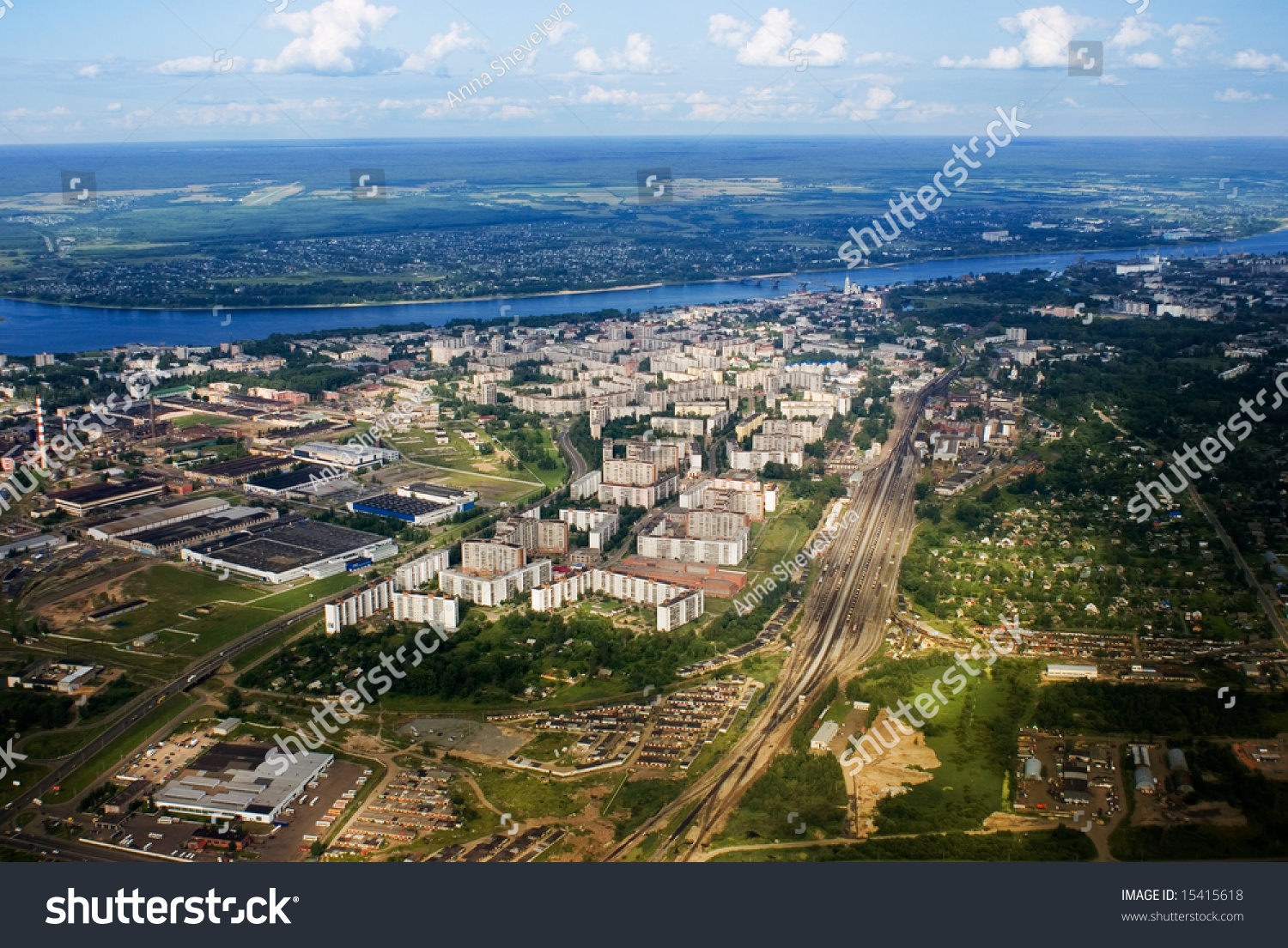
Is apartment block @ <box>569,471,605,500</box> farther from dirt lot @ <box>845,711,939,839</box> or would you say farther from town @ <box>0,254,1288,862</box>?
dirt lot @ <box>845,711,939,839</box>

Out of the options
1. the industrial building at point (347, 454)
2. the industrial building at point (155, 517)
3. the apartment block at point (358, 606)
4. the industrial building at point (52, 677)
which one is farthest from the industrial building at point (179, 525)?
the industrial building at point (52, 677)

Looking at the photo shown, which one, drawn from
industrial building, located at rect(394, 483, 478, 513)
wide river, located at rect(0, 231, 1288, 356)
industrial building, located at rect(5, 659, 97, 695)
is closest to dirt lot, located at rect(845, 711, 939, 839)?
industrial building, located at rect(5, 659, 97, 695)

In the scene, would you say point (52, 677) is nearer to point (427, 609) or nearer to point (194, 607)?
point (194, 607)

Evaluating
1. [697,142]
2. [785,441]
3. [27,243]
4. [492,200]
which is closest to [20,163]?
[492,200]

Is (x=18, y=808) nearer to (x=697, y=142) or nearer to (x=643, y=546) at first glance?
(x=643, y=546)

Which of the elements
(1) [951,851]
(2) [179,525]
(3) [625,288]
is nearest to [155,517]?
(2) [179,525]

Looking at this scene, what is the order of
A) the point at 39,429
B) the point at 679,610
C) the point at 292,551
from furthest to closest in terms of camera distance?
the point at 39,429
the point at 292,551
the point at 679,610
